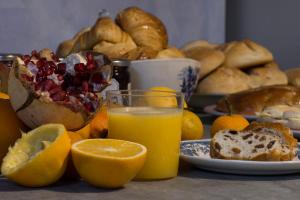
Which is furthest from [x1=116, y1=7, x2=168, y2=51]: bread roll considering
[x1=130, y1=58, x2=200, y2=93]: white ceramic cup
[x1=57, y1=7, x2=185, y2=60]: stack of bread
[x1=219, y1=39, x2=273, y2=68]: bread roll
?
[x1=219, y1=39, x2=273, y2=68]: bread roll

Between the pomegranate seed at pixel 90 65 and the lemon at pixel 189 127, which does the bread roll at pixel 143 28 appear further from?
the pomegranate seed at pixel 90 65

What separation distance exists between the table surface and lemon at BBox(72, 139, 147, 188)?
0.02 meters

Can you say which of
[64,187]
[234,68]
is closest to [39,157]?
[64,187]

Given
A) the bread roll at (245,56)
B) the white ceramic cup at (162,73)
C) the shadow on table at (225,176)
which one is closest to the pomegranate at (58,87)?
the shadow on table at (225,176)

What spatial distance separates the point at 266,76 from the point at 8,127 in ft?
4.64

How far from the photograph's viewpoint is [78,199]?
0.73m

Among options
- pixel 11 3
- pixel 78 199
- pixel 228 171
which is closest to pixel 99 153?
pixel 78 199

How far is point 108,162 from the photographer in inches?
29.3

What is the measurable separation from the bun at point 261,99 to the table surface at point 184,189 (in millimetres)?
732

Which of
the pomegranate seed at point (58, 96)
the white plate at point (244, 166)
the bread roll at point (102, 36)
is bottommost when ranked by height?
the white plate at point (244, 166)

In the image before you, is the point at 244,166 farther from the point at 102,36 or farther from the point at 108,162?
the point at 102,36

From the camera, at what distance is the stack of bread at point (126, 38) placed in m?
1.65

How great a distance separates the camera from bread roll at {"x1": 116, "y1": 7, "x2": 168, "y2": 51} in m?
1.77

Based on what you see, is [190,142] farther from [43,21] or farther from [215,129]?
[43,21]
